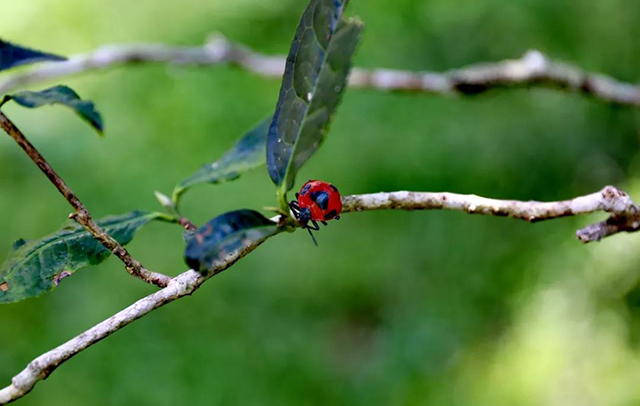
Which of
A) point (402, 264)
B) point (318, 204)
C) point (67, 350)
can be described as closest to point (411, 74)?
point (318, 204)

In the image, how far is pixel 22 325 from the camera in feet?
9.29

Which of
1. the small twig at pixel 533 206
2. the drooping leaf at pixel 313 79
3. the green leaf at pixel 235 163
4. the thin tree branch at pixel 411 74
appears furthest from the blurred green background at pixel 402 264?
the drooping leaf at pixel 313 79

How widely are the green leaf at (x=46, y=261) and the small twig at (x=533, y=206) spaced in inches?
13.7

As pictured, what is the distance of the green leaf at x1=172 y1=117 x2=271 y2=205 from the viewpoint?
1.05 metres

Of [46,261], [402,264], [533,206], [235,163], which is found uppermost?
[402,264]

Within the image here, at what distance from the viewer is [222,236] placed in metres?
0.73

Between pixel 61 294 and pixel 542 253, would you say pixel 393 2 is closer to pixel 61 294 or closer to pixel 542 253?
pixel 542 253

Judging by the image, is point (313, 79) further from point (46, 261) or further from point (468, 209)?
point (46, 261)

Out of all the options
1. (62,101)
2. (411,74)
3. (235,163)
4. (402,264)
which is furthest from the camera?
(402,264)

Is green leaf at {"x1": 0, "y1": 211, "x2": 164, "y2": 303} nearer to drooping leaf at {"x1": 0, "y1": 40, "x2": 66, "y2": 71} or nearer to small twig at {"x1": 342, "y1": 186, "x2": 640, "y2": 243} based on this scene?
drooping leaf at {"x1": 0, "y1": 40, "x2": 66, "y2": 71}

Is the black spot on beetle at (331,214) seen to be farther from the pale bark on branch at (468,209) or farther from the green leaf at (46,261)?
the green leaf at (46,261)

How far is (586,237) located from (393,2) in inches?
113

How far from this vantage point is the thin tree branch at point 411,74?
164 cm

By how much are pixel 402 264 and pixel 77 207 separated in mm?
2160
